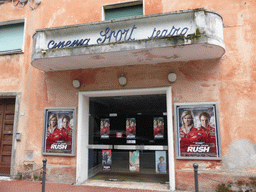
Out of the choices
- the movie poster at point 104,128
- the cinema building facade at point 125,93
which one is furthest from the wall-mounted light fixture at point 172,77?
the movie poster at point 104,128

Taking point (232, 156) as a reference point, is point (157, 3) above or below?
above

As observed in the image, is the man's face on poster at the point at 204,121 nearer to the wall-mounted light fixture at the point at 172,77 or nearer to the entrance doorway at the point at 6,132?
the wall-mounted light fixture at the point at 172,77

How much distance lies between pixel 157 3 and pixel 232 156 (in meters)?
4.87

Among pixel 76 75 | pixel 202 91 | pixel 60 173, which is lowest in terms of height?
pixel 60 173

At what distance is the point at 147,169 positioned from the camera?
20.4 ft

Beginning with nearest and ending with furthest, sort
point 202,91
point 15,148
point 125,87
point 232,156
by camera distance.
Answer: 1. point 232,156
2. point 202,91
3. point 125,87
4. point 15,148

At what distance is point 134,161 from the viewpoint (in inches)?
246

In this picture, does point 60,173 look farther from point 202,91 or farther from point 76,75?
point 202,91

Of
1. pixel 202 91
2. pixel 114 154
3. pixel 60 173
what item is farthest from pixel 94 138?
pixel 202 91

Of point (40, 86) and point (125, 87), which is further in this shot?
point (40, 86)

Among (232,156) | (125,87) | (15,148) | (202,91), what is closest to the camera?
(232,156)

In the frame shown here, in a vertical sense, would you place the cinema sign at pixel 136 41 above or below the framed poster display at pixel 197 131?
above

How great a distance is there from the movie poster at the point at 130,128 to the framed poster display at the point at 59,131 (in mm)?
1664

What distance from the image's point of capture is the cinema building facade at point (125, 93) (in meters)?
5.12
